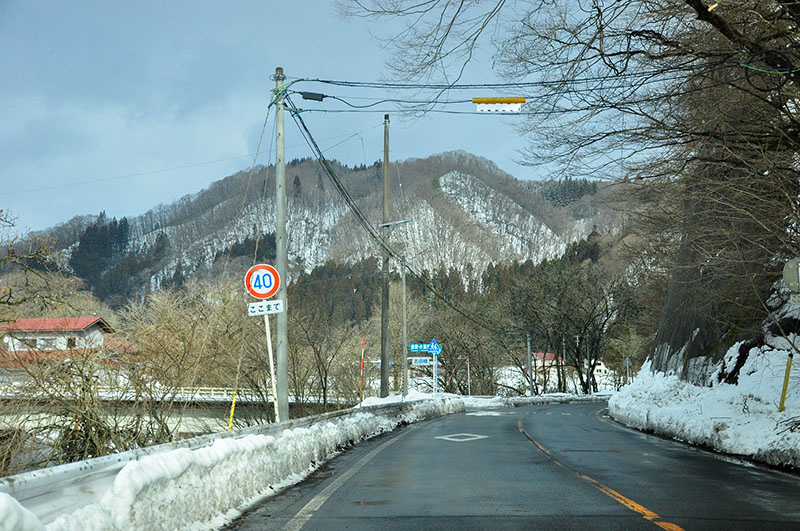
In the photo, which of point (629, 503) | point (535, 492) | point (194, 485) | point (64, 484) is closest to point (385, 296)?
point (535, 492)

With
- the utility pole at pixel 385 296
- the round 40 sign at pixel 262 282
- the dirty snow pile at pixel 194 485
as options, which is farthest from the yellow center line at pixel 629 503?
the utility pole at pixel 385 296

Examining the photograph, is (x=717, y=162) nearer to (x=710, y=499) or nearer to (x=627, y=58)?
(x=627, y=58)

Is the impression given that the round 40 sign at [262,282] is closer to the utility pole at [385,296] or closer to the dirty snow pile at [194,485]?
the dirty snow pile at [194,485]

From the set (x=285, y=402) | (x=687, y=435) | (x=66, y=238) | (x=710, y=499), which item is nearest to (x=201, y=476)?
(x=710, y=499)

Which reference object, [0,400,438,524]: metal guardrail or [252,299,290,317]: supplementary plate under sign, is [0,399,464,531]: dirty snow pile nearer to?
[0,400,438,524]: metal guardrail

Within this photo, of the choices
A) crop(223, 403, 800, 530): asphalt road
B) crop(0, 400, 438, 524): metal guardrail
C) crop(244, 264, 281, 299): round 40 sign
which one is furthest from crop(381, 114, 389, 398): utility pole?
crop(0, 400, 438, 524): metal guardrail

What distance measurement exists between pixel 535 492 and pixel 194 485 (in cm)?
416

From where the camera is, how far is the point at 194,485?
649 cm

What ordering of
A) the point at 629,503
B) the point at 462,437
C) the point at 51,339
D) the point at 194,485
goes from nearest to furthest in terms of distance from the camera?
the point at 194,485
the point at 629,503
the point at 51,339
the point at 462,437

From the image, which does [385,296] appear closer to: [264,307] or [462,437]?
[462,437]

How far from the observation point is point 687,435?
16562mm

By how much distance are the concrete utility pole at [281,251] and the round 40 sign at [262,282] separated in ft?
2.04

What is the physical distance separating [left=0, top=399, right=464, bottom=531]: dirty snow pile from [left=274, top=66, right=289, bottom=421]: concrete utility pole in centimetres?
165

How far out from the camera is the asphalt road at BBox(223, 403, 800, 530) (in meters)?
6.84
